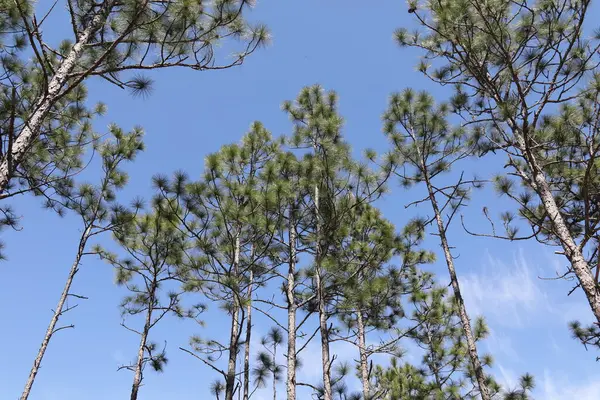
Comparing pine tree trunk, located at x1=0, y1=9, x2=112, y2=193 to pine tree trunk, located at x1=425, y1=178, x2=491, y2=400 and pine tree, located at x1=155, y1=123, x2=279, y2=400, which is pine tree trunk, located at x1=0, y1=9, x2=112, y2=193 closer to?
pine tree, located at x1=155, y1=123, x2=279, y2=400

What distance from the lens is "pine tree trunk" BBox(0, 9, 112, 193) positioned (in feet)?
10.9

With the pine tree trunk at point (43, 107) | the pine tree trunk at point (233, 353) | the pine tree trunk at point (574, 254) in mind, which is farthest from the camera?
the pine tree trunk at point (233, 353)

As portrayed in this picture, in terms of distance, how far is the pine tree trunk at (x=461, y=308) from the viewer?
234 inches

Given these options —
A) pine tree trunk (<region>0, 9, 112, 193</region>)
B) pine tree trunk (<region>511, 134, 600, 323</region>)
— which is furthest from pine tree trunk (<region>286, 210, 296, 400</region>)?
pine tree trunk (<region>0, 9, 112, 193</region>)

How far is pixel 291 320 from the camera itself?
6.54 metres

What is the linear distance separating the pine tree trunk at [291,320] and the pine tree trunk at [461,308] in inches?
107

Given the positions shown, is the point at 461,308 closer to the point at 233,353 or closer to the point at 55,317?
the point at 233,353

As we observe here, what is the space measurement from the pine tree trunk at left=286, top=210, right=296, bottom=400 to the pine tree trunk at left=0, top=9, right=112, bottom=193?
14.2ft

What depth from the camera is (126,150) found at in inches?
378

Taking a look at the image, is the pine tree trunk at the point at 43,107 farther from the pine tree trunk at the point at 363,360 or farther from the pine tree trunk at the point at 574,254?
the pine tree trunk at the point at 363,360

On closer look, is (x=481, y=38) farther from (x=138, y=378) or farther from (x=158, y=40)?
(x=138, y=378)

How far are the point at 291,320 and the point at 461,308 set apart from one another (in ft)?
9.25

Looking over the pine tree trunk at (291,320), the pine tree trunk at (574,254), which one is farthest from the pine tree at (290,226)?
the pine tree trunk at (574,254)

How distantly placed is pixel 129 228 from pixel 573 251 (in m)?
8.52
